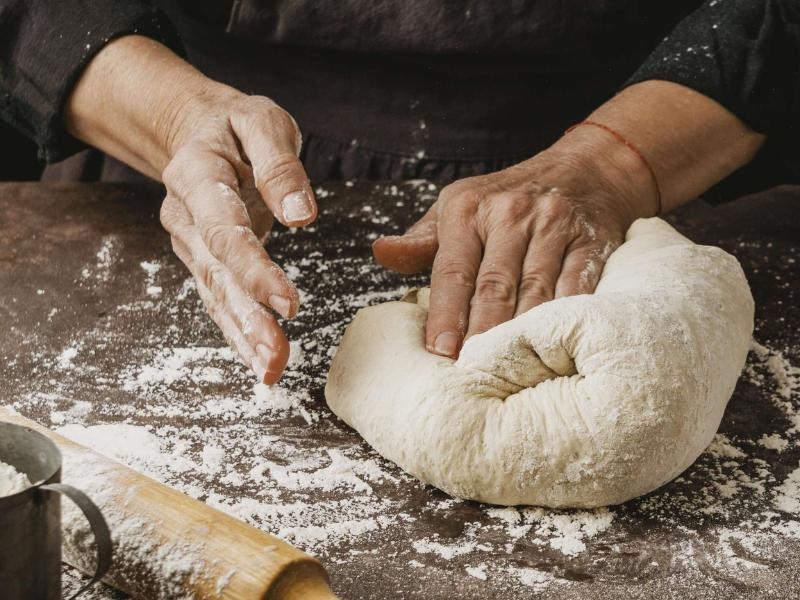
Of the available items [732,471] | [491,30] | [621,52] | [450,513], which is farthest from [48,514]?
[621,52]

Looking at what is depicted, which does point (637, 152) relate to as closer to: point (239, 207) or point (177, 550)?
point (239, 207)

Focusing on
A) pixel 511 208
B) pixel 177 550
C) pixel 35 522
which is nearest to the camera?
pixel 35 522

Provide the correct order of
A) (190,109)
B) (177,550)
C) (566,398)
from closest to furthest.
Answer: (177,550), (566,398), (190,109)

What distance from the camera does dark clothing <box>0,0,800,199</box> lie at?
77.2 inches

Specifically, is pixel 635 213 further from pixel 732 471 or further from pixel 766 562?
pixel 766 562

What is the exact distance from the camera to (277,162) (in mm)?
1520

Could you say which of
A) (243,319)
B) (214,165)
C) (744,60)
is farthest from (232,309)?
(744,60)

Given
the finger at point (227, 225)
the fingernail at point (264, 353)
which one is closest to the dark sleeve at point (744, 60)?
the finger at point (227, 225)

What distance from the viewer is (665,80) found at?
194 centimetres

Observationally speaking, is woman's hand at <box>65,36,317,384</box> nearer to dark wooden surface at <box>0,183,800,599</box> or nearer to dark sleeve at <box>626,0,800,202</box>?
dark wooden surface at <box>0,183,800,599</box>

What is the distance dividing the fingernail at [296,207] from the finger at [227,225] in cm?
6

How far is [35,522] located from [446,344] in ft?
2.23

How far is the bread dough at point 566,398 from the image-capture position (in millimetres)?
1261

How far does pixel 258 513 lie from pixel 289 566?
0.27 meters
